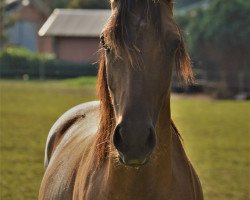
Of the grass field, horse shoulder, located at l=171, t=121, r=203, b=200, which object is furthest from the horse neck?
the grass field

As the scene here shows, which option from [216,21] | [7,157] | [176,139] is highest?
[176,139]

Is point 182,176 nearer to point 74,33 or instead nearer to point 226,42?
point 226,42

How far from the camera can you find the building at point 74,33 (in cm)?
4766

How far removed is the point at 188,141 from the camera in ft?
51.2

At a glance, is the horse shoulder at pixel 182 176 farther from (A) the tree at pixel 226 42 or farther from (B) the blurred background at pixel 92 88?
(A) the tree at pixel 226 42

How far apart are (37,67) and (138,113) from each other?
3835 cm

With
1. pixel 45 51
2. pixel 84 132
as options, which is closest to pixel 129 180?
pixel 84 132

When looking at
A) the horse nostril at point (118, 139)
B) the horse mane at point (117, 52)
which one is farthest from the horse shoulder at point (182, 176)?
the horse nostril at point (118, 139)

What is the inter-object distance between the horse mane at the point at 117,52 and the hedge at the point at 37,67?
36.0 metres

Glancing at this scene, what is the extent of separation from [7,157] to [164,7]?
976 centimetres

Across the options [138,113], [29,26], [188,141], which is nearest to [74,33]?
[29,26]

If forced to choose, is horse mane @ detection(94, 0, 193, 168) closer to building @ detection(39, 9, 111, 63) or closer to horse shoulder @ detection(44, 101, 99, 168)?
horse shoulder @ detection(44, 101, 99, 168)

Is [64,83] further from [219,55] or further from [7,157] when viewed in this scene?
[7,157]

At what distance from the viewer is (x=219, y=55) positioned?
37.1 m
